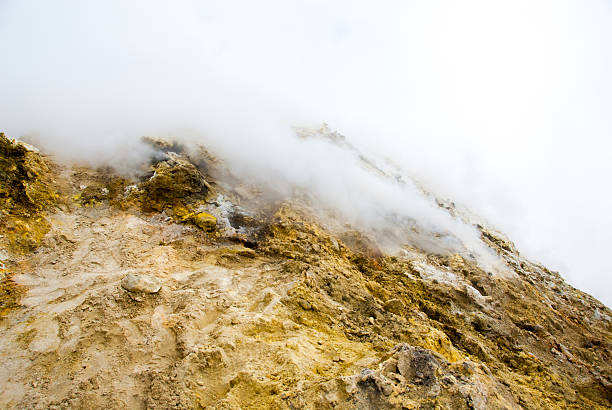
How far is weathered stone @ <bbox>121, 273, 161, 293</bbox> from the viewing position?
Answer: 5848 millimetres

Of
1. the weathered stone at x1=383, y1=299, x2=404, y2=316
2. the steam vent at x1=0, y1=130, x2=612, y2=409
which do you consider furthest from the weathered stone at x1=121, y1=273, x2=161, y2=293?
the weathered stone at x1=383, y1=299, x2=404, y2=316

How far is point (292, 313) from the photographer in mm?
5875

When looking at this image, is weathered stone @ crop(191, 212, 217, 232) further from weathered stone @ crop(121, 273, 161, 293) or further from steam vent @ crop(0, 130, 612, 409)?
weathered stone @ crop(121, 273, 161, 293)

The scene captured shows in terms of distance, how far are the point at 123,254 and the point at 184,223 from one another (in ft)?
6.36

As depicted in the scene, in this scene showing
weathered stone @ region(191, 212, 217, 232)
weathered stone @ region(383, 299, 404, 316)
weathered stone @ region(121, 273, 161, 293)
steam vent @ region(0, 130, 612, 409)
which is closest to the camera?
steam vent @ region(0, 130, 612, 409)

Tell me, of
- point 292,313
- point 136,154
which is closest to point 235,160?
point 136,154

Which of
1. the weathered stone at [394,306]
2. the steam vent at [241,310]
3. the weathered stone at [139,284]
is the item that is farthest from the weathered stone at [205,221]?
the weathered stone at [394,306]

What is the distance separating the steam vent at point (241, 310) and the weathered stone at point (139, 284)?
0.16 feet

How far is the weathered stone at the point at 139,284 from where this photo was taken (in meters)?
5.85

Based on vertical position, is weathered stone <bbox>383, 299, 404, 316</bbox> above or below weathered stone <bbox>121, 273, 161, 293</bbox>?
above

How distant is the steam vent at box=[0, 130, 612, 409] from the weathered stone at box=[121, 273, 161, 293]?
0.05 metres

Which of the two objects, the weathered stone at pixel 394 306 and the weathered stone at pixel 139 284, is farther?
→ the weathered stone at pixel 394 306

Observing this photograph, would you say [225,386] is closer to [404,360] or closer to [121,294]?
[404,360]

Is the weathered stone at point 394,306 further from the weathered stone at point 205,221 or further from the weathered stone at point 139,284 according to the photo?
the weathered stone at point 205,221
